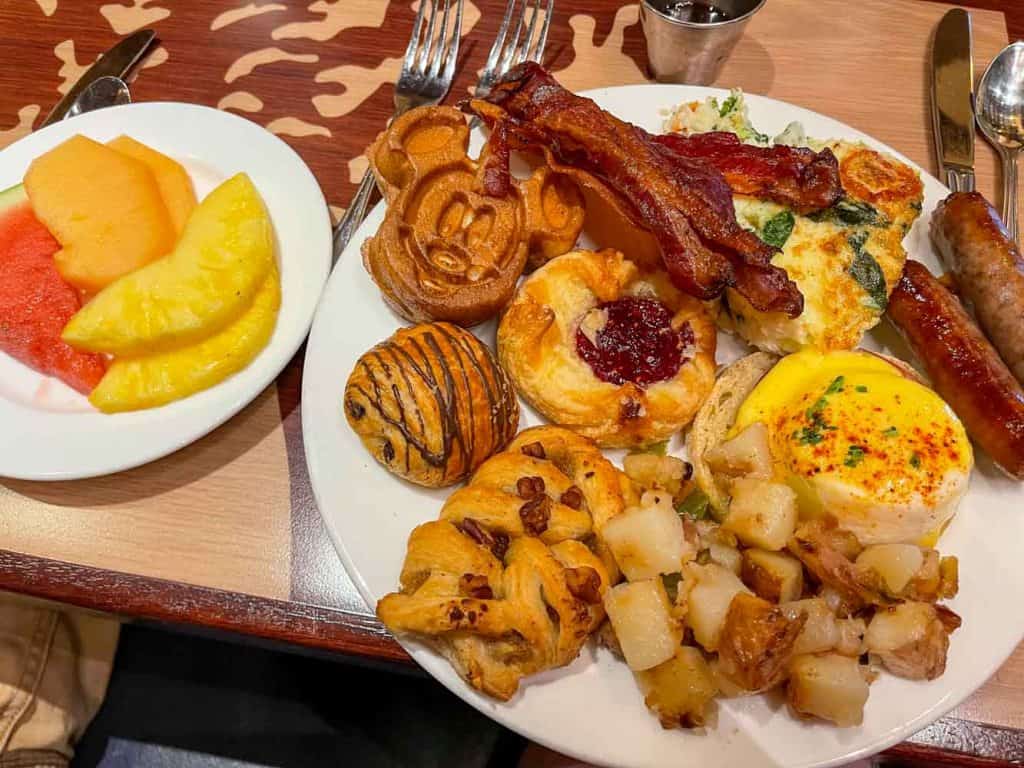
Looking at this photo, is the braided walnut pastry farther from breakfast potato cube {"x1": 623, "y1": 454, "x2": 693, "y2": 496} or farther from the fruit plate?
the fruit plate

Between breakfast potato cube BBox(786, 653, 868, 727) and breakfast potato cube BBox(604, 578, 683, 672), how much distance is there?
0.94ft

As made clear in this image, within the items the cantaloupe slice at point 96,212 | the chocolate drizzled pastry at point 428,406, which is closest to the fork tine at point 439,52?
the cantaloupe slice at point 96,212

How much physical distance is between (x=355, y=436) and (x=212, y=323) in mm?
583

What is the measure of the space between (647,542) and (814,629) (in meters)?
0.41

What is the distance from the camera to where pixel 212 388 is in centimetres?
219

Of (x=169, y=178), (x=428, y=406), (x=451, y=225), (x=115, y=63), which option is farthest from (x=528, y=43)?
(x=428, y=406)

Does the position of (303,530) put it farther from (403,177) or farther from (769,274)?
(769,274)

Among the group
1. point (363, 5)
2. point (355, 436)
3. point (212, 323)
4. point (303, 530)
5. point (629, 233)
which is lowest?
point (303, 530)

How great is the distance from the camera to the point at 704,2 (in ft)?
9.43

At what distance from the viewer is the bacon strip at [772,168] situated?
2252 millimetres

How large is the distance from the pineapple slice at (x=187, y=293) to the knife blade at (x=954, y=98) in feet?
8.31

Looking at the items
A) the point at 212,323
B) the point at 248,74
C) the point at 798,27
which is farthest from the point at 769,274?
the point at 248,74

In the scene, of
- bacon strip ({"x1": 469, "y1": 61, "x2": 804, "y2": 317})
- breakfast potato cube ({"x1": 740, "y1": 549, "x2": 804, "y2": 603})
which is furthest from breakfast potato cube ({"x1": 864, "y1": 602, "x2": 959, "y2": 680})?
bacon strip ({"x1": 469, "y1": 61, "x2": 804, "y2": 317})

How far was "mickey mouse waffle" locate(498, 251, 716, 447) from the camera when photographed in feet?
6.81
